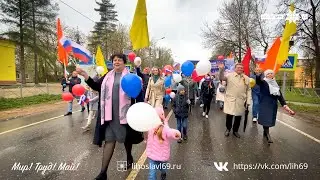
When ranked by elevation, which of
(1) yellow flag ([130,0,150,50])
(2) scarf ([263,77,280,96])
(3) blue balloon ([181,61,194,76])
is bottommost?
(2) scarf ([263,77,280,96])

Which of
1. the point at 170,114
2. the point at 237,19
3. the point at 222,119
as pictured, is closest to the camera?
the point at 222,119

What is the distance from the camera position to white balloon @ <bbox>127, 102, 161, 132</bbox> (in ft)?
13.1

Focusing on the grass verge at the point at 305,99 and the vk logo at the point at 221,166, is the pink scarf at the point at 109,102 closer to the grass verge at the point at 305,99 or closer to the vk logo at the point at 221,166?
the vk logo at the point at 221,166

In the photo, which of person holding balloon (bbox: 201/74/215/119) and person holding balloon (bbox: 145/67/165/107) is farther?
person holding balloon (bbox: 201/74/215/119)

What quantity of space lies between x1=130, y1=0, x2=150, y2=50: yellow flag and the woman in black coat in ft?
10.3

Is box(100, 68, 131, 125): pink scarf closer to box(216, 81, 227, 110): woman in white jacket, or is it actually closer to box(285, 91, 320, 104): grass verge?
box(216, 81, 227, 110): woman in white jacket

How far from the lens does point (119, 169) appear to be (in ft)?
17.2

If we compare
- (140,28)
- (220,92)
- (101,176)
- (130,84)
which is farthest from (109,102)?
(220,92)

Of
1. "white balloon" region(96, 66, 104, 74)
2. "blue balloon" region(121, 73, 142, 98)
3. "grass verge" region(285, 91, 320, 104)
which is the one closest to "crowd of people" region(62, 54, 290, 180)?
"blue balloon" region(121, 73, 142, 98)

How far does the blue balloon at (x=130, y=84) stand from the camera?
439 cm

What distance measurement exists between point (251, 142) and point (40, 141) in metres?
4.93

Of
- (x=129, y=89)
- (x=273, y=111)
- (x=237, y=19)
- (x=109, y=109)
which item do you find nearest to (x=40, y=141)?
(x=109, y=109)

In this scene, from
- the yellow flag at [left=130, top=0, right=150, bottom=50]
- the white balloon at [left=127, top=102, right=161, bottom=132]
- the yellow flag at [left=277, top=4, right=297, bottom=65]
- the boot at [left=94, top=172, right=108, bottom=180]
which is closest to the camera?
the white balloon at [left=127, top=102, right=161, bottom=132]

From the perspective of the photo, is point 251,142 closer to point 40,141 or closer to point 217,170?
point 217,170
